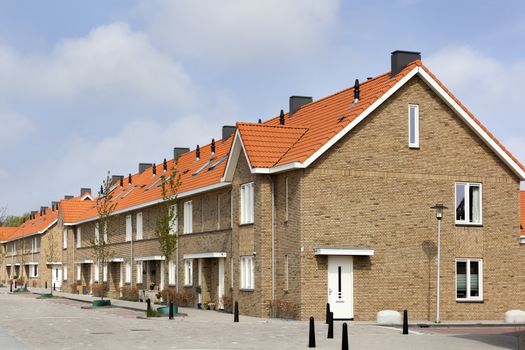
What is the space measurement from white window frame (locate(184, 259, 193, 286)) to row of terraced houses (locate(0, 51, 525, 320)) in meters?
5.31

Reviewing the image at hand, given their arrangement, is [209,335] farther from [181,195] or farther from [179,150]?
[179,150]

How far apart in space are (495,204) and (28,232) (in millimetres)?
68786

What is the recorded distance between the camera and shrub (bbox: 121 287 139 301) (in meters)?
51.3

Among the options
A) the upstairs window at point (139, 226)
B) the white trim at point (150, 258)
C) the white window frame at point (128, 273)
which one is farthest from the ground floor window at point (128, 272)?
the upstairs window at point (139, 226)

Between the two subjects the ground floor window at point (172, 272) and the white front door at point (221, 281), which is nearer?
the white front door at point (221, 281)

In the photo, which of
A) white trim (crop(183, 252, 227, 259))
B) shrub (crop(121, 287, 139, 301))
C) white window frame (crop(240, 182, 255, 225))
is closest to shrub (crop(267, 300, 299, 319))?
white window frame (crop(240, 182, 255, 225))

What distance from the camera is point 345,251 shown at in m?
31.9

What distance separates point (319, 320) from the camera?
104ft

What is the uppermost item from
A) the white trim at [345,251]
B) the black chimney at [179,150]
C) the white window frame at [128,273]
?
the black chimney at [179,150]

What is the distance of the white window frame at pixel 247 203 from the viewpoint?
35.0m

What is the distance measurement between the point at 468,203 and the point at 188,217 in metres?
15.2

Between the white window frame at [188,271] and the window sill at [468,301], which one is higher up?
the white window frame at [188,271]

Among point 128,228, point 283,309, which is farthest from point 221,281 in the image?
point 128,228

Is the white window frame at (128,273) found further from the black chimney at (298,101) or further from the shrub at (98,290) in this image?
the black chimney at (298,101)
